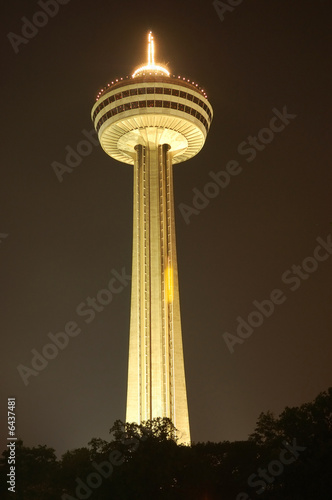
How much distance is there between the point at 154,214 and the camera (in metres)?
100

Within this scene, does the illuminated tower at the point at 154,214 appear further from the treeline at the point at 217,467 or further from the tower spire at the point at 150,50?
the treeline at the point at 217,467

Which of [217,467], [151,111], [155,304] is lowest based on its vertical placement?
[217,467]

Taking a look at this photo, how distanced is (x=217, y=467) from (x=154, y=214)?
43.4 m

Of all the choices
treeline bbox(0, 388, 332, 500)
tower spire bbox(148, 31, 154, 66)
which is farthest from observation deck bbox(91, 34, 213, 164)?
treeline bbox(0, 388, 332, 500)

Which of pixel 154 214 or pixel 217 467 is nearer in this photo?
pixel 217 467

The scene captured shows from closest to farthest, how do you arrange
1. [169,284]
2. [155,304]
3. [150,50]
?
[155,304], [169,284], [150,50]

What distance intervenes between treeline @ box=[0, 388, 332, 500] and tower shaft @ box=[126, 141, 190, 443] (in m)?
25.3

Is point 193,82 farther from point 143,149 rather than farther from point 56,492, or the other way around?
point 56,492

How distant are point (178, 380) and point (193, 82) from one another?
42.0 m

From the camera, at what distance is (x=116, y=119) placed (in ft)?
327

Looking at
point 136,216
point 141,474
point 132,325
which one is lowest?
point 141,474

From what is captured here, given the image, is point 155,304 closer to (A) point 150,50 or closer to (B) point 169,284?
(B) point 169,284

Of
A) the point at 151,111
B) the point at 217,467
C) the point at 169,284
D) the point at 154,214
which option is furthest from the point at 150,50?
the point at 217,467

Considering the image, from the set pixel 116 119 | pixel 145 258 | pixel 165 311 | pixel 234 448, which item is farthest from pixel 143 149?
pixel 234 448
